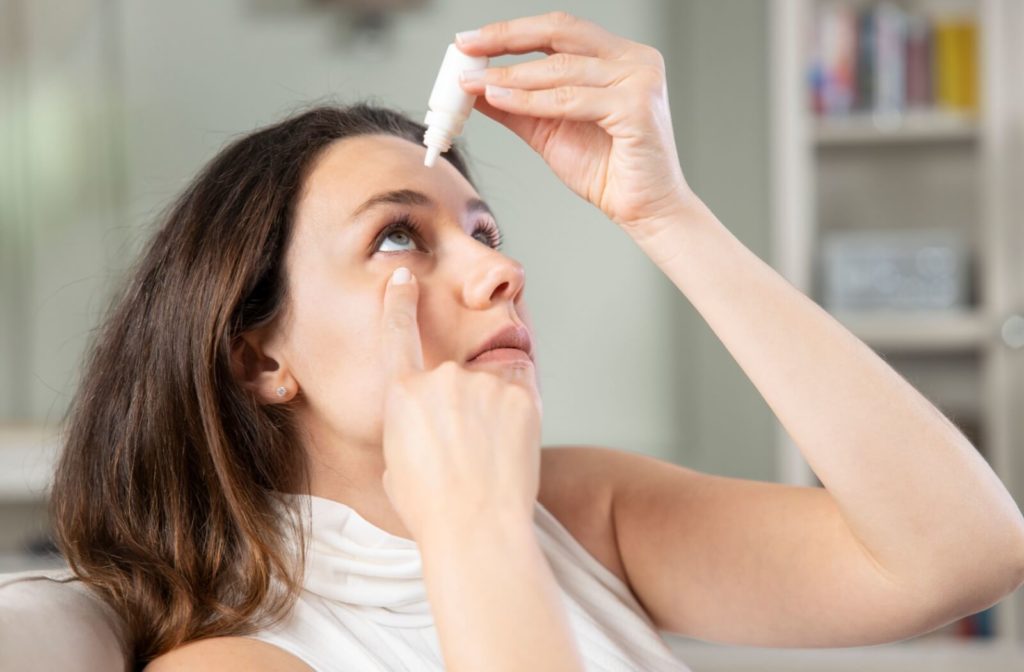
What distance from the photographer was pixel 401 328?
3.31 ft

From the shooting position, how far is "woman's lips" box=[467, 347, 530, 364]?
3.65 ft

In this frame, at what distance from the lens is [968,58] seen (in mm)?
3021

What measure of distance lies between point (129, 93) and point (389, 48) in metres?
0.79

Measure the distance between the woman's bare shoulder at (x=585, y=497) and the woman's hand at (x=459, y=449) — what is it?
453 millimetres

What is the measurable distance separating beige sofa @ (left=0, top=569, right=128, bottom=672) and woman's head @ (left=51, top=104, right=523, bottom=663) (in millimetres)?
43

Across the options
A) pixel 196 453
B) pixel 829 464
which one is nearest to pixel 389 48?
pixel 196 453

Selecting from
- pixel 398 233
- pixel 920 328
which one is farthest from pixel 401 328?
pixel 920 328

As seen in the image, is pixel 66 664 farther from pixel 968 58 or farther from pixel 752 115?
pixel 968 58

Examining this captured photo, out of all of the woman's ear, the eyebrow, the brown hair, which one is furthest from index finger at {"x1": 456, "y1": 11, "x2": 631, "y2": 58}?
the woman's ear

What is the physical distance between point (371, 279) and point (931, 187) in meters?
2.50

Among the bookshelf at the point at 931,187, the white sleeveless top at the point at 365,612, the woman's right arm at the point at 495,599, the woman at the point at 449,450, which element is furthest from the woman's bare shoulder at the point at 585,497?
the bookshelf at the point at 931,187

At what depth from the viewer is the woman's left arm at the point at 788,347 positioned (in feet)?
3.34

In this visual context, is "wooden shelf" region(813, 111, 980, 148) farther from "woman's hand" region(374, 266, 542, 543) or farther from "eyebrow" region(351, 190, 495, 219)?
"woman's hand" region(374, 266, 542, 543)

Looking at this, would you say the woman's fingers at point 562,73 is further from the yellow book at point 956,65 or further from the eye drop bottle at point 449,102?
the yellow book at point 956,65
